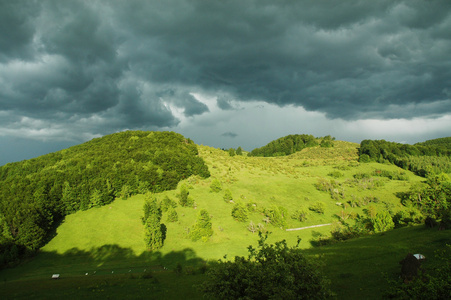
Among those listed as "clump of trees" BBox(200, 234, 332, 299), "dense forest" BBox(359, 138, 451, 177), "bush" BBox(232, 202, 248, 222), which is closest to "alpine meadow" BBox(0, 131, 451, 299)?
"clump of trees" BBox(200, 234, 332, 299)

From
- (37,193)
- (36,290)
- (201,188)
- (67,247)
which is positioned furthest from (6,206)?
(201,188)

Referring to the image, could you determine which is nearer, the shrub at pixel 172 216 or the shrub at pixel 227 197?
the shrub at pixel 172 216

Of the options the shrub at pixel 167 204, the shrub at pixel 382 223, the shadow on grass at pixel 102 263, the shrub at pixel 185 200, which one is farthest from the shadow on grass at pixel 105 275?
the shrub at pixel 382 223

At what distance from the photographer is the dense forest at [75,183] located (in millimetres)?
48500

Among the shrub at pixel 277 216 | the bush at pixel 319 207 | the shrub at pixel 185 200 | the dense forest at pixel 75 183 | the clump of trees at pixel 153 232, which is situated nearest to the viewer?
the dense forest at pixel 75 183

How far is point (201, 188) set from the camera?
294 ft

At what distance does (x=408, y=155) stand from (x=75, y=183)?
216 m

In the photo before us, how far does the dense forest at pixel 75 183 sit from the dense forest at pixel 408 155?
454 feet

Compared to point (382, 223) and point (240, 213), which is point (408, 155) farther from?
point (240, 213)

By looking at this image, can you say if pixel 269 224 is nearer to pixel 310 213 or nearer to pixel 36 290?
pixel 310 213

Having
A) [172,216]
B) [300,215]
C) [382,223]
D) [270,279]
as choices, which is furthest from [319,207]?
[270,279]

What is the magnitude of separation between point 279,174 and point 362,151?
343 feet

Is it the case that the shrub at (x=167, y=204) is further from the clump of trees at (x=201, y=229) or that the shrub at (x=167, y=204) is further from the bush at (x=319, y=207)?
the bush at (x=319, y=207)

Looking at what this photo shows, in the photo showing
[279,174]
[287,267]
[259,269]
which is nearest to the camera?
[287,267]
